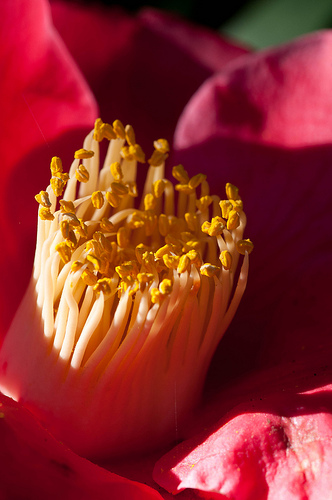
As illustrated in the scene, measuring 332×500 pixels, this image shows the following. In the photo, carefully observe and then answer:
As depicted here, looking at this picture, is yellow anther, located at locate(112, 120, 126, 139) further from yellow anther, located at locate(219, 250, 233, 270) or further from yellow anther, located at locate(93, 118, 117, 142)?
yellow anther, located at locate(219, 250, 233, 270)

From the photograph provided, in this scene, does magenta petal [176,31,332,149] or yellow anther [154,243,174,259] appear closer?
yellow anther [154,243,174,259]

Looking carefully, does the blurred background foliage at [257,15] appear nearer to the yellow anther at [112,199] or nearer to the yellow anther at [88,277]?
the yellow anther at [112,199]

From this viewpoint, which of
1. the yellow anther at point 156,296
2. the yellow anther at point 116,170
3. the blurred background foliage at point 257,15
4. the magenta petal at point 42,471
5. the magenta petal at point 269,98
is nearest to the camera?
the magenta petal at point 42,471

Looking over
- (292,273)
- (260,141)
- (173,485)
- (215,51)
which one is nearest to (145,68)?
(215,51)

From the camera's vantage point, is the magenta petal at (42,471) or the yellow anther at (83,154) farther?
the yellow anther at (83,154)

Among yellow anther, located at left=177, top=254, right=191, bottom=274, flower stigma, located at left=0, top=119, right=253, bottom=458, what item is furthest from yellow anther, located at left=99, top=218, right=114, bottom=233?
yellow anther, located at left=177, top=254, right=191, bottom=274

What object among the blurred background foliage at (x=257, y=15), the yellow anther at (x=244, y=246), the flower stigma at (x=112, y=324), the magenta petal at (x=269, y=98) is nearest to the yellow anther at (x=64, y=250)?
the flower stigma at (x=112, y=324)
